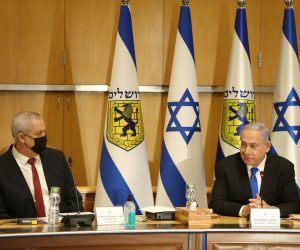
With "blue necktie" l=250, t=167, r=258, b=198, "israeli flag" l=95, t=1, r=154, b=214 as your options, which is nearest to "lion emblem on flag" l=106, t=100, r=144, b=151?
"israeli flag" l=95, t=1, r=154, b=214

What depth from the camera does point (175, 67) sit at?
615 centimetres

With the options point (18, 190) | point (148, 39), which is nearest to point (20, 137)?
point (18, 190)

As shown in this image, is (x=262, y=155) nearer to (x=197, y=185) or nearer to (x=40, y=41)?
(x=197, y=185)

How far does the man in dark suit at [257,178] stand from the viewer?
4.71 metres

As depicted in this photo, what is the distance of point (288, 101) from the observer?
614 cm

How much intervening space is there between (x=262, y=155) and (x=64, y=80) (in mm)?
2617

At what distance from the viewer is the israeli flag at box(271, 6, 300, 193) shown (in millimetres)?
6113

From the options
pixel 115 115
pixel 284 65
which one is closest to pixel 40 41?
pixel 115 115

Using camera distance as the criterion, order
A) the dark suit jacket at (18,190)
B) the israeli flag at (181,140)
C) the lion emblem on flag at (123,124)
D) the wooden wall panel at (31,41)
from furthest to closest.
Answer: the wooden wall panel at (31,41)
the israeli flag at (181,140)
the lion emblem on flag at (123,124)
the dark suit jacket at (18,190)

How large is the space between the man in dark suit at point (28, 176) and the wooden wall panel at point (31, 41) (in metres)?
1.90

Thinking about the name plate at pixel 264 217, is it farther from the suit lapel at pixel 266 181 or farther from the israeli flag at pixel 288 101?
the israeli flag at pixel 288 101

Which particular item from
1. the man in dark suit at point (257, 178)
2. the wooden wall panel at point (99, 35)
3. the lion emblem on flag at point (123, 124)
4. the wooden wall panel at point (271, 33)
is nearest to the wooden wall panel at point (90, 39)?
the wooden wall panel at point (99, 35)

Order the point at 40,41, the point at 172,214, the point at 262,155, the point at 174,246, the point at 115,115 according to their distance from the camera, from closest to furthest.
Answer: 1. the point at 174,246
2. the point at 172,214
3. the point at 262,155
4. the point at 115,115
5. the point at 40,41

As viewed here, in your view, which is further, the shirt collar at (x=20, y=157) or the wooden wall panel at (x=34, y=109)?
the wooden wall panel at (x=34, y=109)
